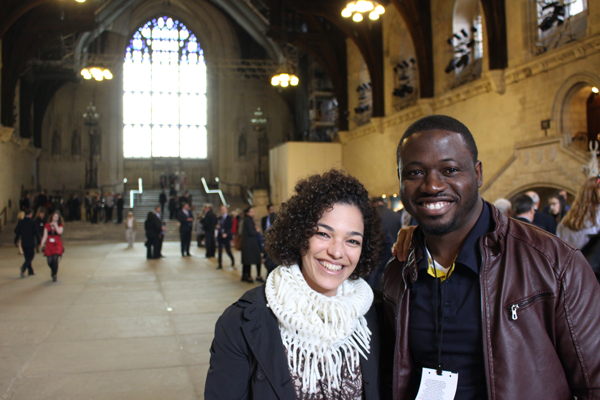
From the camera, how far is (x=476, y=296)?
155cm

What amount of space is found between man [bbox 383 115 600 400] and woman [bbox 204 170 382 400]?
0.16 metres

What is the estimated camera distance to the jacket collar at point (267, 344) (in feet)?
5.23

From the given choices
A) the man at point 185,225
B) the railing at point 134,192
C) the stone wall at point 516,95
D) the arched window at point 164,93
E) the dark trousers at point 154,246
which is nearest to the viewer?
the stone wall at point 516,95

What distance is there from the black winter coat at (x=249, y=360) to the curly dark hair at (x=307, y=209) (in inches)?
9.6

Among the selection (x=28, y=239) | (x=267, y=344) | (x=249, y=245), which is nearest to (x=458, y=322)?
(x=267, y=344)

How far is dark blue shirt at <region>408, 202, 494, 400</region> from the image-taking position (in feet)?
5.04

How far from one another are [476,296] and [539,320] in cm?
19

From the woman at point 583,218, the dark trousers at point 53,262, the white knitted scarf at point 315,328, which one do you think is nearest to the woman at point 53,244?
the dark trousers at point 53,262

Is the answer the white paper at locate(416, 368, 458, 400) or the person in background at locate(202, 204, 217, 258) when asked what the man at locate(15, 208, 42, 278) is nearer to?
the person in background at locate(202, 204, 217, 258)

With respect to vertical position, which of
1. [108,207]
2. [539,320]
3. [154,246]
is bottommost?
[154,246]

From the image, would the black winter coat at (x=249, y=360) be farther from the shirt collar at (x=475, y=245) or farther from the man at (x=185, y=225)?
the man at (x=185, y=225)

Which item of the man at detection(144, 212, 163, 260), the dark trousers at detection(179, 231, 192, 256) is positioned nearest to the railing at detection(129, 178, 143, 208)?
the dark trousers at detection(179, 231, 192, 256)

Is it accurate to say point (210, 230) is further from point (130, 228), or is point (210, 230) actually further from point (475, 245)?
point (475, 245)

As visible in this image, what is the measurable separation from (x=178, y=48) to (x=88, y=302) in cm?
2665
